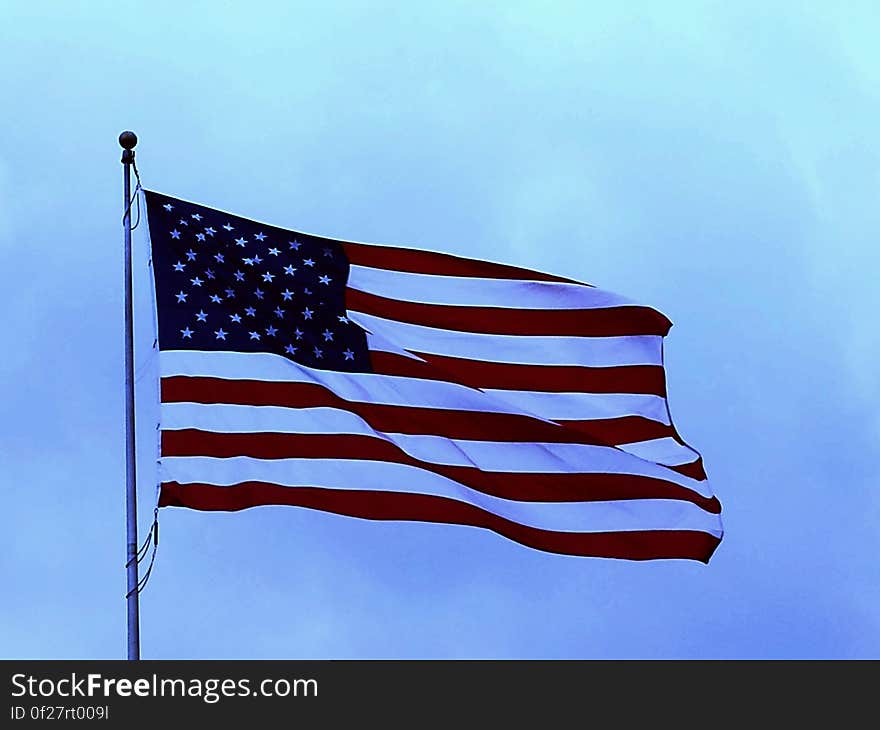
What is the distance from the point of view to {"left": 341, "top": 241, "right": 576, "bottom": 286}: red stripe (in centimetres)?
2802

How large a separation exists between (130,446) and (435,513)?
3.55 m

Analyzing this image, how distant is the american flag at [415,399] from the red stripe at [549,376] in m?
0.02

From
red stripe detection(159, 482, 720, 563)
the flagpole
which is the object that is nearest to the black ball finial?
the flagpole

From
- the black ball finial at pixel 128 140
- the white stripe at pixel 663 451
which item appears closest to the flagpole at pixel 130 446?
the black ball finial at pixel 128 140

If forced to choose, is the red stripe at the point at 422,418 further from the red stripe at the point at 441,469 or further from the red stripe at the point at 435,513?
the red stripe at the point at 435,513

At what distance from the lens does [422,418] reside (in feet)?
88.2

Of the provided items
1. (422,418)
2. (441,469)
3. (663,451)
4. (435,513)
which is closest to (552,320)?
(663,451)

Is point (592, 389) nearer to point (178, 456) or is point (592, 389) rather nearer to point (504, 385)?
point (504, 385)

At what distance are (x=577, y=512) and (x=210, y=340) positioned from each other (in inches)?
183

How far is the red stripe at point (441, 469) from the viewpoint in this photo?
2536cm

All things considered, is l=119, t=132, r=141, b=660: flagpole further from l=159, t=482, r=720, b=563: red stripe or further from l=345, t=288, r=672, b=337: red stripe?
l=345, t=288, r=672, b=337: red stripe

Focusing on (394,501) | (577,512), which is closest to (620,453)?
(577,512)

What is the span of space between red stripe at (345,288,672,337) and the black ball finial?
155 inches

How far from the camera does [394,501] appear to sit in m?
26.0
